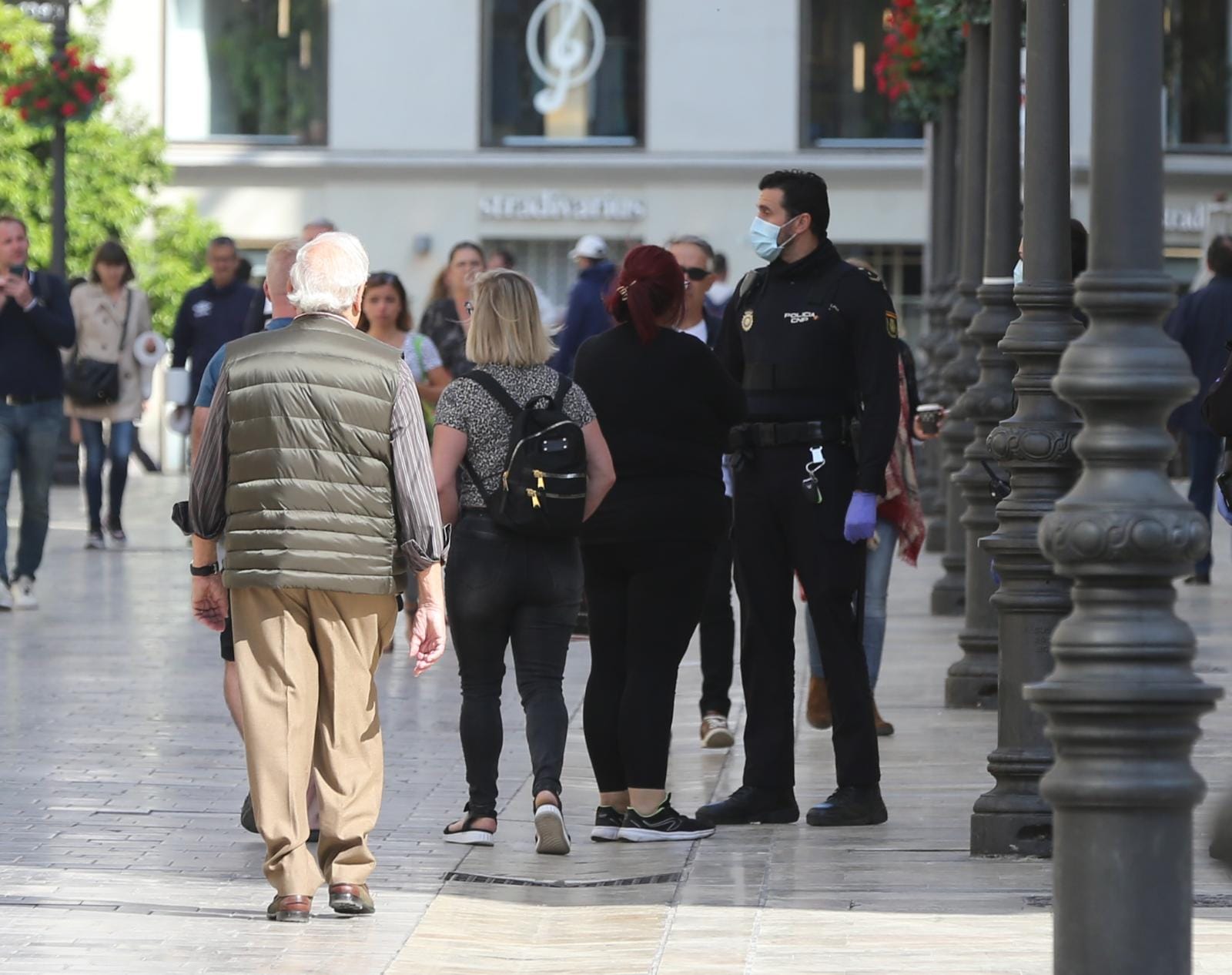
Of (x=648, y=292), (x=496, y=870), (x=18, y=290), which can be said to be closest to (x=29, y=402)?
(x=18, y=290)

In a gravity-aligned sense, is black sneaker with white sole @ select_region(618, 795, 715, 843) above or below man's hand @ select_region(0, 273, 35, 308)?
below

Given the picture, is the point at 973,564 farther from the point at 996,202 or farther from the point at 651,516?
the point at 651,516

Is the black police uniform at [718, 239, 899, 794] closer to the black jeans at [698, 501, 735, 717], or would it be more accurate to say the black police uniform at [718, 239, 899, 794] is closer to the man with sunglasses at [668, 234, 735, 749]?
the man with sunglasses at [668, 234, 735, 749]

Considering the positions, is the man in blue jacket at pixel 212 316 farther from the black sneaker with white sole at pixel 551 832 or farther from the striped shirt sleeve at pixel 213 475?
the striped shirt sleeve at pixel 213 475

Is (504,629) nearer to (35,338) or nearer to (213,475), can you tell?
(213,475)

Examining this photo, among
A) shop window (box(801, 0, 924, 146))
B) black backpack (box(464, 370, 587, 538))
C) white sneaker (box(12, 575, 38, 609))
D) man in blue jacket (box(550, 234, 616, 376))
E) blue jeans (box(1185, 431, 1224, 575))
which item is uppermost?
shop window (box(801, 0, 924, 146))

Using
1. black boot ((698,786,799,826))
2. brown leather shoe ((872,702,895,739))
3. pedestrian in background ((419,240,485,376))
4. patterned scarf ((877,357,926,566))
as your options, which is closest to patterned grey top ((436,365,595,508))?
black boot ((698,786,799,826))

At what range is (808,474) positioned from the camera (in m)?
7.66

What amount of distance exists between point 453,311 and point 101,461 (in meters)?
5.66

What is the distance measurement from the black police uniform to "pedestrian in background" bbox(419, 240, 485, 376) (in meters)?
4.73

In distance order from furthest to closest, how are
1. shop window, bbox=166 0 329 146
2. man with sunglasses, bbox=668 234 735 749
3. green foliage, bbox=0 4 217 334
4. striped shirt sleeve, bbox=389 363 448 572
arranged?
shop window, bbox=166 0 329 146 < green foliage, bbox=0 4 217 334 < man with sunglasses, bbox=668 234 735 749 < striped shirt sleeve, bbox=389 363 448 572

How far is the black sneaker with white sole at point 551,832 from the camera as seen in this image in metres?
7.33

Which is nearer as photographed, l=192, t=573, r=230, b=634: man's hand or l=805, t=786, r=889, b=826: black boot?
l=192, t=573, r=230, b=634: man's hand

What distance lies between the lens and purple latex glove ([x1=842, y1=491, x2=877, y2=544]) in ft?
24.6
